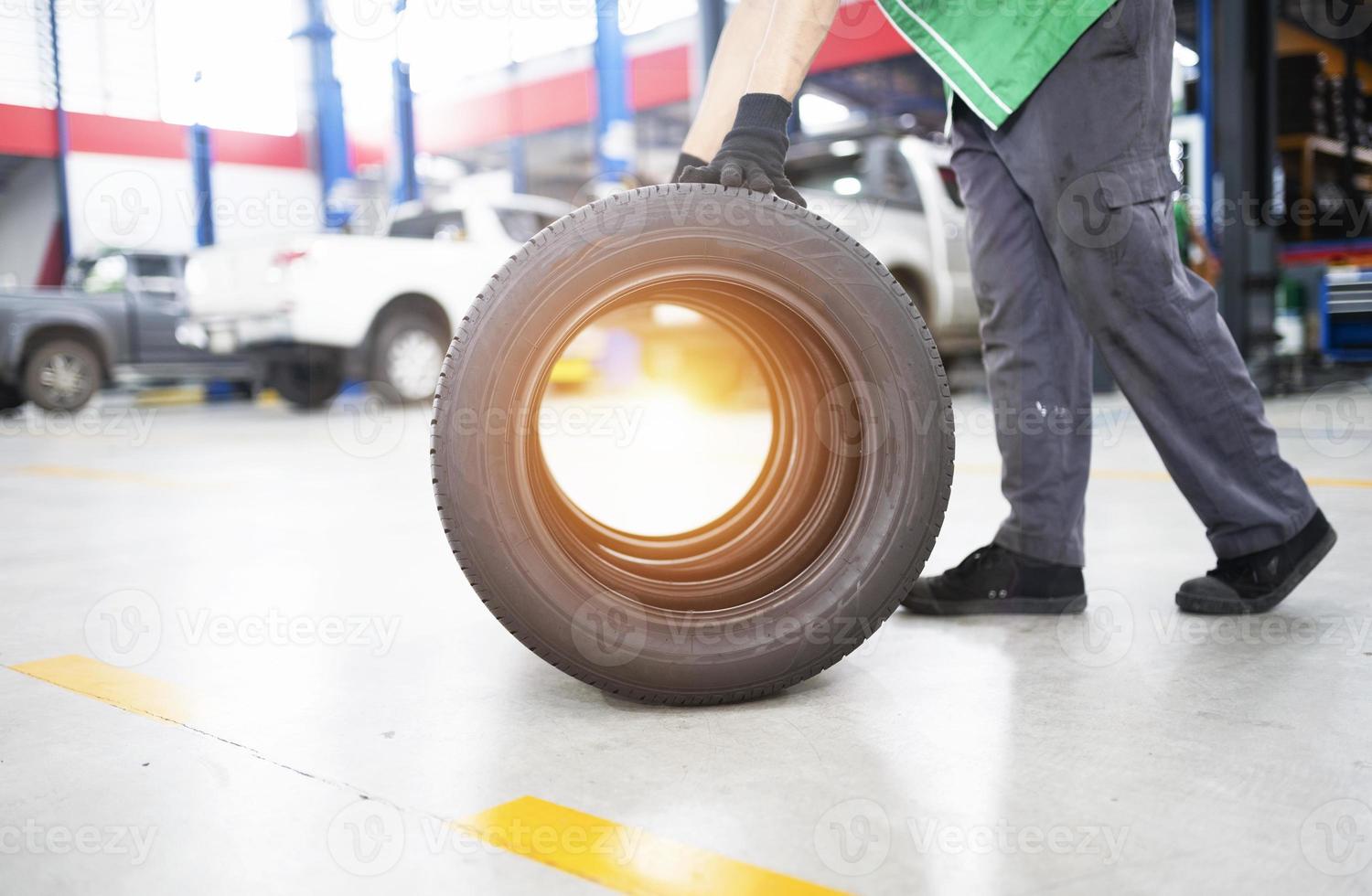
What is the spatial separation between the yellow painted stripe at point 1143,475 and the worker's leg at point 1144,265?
1.23 meters

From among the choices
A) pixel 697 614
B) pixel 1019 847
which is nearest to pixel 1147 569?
pixel 697 614

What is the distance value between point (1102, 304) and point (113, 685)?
68.1 inches

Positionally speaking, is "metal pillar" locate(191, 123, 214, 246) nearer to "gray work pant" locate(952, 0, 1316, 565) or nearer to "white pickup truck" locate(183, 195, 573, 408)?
"white pickup truck" locate(183, 195, 573, 408)

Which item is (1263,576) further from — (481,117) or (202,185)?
(481,117)

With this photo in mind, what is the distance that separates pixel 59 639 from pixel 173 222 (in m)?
18.5

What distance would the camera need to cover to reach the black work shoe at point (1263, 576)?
76.2 inches

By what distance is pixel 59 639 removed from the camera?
199 centimetres

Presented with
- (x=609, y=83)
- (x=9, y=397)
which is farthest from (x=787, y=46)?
(x=609, y=83)

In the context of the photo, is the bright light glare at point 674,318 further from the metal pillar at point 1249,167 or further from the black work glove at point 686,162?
the black work glove at point 686,162

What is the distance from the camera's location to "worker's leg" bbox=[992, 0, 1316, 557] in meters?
1.83

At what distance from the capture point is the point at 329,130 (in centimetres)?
1355

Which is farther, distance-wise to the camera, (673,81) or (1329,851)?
(673,81)

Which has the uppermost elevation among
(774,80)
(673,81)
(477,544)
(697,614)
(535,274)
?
(673,81)

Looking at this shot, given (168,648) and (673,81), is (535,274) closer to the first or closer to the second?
(168,648)
